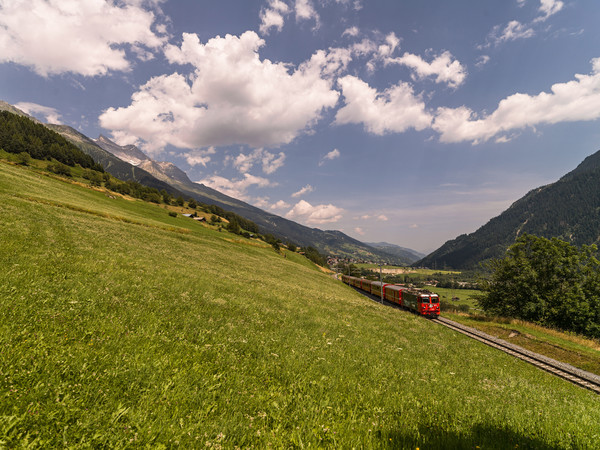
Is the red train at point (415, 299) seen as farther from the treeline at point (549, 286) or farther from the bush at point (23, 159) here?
the bush at point (23, 159)

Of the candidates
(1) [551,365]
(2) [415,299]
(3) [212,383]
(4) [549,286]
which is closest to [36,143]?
(3) [212,383]

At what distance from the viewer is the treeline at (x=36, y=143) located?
117312 mm

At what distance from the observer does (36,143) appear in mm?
128000

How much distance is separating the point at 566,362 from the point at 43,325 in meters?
31.9

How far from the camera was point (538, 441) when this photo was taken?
5305 millimetres

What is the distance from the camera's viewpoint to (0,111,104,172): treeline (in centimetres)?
11731

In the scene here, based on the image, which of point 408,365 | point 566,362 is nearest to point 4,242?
point 408,365

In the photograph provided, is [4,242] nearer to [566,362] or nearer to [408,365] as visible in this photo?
[408,365]

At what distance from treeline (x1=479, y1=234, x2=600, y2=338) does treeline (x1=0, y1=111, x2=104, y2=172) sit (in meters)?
193

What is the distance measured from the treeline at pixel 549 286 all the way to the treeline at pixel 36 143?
193 meters

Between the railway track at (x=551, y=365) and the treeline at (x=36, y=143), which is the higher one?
the treeline at (x=36, y=143)

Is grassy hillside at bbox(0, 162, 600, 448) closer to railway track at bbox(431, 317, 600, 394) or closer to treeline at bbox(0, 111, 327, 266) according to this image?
railway track at bbox(431, 317, 600, 394)

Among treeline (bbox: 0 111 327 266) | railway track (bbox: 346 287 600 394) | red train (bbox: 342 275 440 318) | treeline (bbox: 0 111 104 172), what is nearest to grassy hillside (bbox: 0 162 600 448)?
railway track (bbox: 346 287 600 394)

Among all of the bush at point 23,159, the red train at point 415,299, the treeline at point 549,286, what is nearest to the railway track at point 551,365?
the red train at point 415,299
